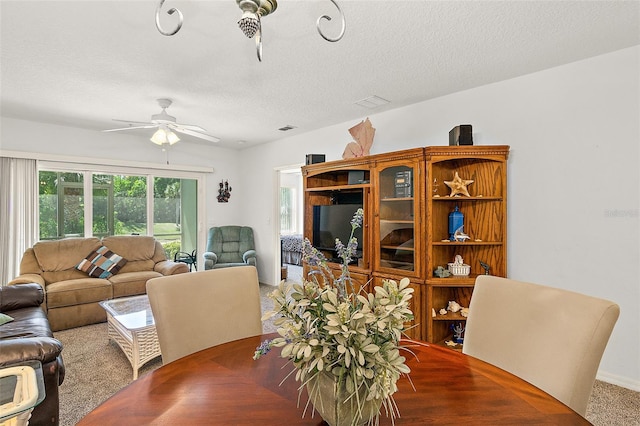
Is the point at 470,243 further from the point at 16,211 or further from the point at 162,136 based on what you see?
the point at 16,211

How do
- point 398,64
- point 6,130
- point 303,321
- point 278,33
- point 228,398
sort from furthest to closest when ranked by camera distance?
1. point 6,130
2. point 398,64
3. point 278,33
4. point 228,398
5. point 303,321

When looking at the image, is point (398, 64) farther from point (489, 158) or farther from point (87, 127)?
point (87, 127)

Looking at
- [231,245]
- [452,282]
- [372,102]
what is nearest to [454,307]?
[452,282]

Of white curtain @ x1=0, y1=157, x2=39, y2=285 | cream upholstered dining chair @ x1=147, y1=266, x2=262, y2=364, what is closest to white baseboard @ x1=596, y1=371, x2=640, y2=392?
cream upholstered dining chair @ x1=147, y1=266, x2=262, y2=364

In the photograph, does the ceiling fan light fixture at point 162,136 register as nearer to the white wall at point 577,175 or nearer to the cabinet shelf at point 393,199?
the cabinet shelf at point 393,199

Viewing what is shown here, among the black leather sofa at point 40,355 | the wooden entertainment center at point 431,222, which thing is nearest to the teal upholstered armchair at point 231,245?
the wooden entertainment center at point 431,222

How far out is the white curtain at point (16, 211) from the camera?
3.99 metres

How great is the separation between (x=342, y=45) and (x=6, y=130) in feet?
14.5

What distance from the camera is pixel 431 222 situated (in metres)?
2.80

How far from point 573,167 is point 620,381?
1.62 meters

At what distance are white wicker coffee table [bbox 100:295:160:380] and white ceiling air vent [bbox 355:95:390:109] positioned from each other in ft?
8.92

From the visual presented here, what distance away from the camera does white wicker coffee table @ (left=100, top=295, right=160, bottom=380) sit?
250 cm

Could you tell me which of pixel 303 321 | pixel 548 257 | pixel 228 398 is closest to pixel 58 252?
pixel 228 398

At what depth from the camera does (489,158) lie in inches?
109
